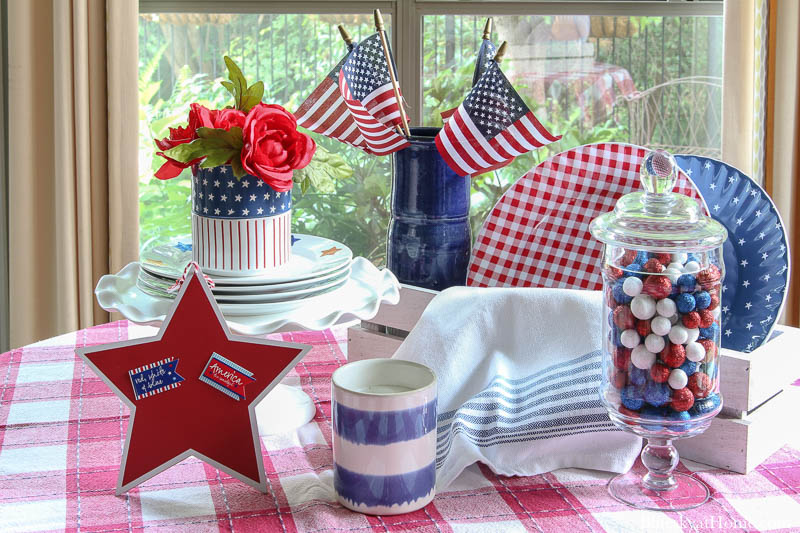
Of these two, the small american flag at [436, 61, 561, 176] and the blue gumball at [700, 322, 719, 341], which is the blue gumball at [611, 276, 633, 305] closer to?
the blue gumball at [700, 322, 719, 341]

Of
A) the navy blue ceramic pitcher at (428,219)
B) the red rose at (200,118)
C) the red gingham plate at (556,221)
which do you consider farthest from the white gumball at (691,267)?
the red rose at (200,118)

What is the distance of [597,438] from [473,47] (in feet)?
6.45

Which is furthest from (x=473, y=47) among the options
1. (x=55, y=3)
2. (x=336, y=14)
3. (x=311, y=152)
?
(x=311, y=152)

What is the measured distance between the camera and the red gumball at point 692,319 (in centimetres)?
76

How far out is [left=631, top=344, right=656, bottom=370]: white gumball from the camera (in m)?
0.77

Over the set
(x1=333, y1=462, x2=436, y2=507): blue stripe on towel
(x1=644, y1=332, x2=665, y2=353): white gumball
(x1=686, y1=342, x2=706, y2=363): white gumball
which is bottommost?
(x1=333, y1=462, x2=436, y2=507): blue stripe on towel

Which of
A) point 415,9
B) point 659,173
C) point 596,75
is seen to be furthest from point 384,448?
point 596,75

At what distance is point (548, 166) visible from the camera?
44.3 inches

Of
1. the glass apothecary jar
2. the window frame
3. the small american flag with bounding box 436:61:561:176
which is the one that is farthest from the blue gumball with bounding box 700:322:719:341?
the window frame

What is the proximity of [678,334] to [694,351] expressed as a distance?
0.08ft

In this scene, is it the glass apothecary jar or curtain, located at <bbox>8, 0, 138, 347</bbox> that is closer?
the glass apothecary jar

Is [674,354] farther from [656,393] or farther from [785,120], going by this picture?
[785,120]

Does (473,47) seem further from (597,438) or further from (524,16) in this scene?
(597,438)

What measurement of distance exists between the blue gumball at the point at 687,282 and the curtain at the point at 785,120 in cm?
182
